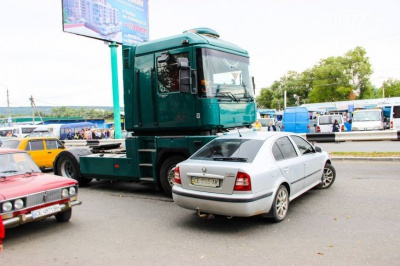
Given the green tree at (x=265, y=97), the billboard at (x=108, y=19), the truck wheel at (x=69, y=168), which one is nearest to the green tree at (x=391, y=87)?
the green tree at (x=265, y=97)

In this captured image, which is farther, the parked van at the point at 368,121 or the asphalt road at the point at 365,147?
the parked van at the point at 368,121

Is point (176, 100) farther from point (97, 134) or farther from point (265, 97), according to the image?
point (265, 97)

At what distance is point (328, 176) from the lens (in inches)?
291

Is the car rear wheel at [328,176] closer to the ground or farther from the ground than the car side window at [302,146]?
closer to the ground

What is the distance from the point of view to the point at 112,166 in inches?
318

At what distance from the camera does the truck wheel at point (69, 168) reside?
906cm

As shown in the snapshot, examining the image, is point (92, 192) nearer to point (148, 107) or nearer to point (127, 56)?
point (148, 107)

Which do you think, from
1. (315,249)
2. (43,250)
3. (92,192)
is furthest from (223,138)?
(92,192)

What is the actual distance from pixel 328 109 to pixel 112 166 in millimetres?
41398

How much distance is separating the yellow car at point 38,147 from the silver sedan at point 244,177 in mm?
8346

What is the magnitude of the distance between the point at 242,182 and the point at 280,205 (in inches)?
37.9

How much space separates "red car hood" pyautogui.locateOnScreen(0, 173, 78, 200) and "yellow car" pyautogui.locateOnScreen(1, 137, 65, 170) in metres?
6.77

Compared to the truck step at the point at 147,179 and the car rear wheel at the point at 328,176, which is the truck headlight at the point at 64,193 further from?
the car rear wheel at the point at 328,176

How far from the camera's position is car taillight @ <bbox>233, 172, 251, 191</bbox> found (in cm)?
473
